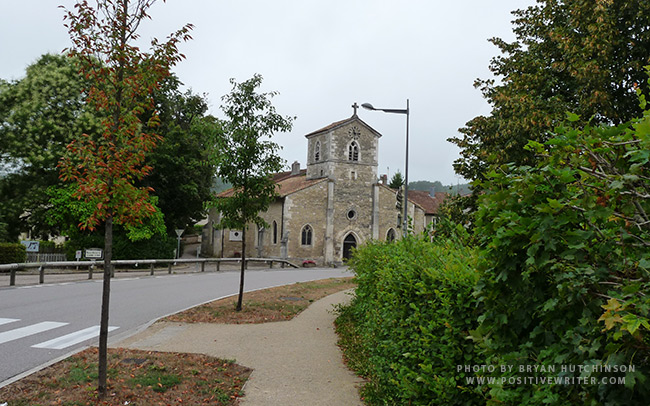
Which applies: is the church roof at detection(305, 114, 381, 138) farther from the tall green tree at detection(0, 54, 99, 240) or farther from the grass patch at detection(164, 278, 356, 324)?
the grass patch at detection(164, 278, 356, 324)

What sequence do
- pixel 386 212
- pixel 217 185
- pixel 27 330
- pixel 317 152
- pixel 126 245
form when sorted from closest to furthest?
pixel 27 330 < pixel 126 245 < pixel 217 185 < pixel 386 212 < pixel 317 152

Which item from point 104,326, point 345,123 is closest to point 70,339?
point 104,326

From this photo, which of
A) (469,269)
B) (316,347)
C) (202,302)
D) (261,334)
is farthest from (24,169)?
(469,269)

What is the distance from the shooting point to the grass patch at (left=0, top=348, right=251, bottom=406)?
17.5 feet

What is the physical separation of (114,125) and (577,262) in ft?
17.8

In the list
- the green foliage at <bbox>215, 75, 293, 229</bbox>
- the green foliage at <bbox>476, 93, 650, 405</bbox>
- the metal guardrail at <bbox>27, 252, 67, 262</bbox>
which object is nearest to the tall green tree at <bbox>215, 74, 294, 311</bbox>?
the green foliage at <bbox>215, 75, 293, 229</bbox>

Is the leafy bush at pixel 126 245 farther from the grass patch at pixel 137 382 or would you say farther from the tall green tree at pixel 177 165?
the grass patch at pixel 137 382

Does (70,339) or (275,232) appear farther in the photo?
(275,232)

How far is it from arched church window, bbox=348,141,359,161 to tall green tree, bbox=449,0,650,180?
1137 inches

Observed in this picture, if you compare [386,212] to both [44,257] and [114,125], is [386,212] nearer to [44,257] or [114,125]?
[44,257]

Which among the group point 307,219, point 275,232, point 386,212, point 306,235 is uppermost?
point 386,212

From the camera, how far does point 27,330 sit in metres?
9.33

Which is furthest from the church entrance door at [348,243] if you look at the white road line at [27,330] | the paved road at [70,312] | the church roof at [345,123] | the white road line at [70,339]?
the white road line at [70,339]

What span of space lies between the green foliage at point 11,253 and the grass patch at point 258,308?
48.8 ft
